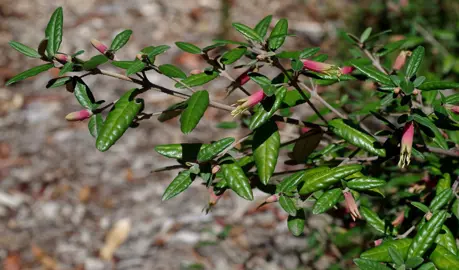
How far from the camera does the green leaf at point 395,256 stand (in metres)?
1.19

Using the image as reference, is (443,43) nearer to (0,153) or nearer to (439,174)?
(439,174)

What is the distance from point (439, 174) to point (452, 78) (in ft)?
5.70

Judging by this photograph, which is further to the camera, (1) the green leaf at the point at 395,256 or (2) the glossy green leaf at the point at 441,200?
(2) the glossy green leaf at the point at 441,200

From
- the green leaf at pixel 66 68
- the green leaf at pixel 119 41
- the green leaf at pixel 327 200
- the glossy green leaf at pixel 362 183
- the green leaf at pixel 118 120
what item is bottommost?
the green leaf at pixel 327 200

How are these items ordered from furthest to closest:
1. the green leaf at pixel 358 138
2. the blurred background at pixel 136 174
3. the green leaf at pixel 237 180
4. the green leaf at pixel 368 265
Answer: the blurred background at pixel 136 174 → the green leaf at pixel 358 138 → the green leaf at pixel 237 180 → the green leaf at pixel 368 265

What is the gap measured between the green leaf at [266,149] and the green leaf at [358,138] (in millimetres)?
188

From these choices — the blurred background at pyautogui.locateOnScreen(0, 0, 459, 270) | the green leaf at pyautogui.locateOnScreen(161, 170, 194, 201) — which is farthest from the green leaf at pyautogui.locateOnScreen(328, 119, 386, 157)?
the blurred background at pyautogui.locateOnScreen(0, 0, 459, 270)

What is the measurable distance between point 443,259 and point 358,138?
0.34 m

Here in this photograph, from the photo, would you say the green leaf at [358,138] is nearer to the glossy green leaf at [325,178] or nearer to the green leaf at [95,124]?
the glossy green leaf at [325,178]

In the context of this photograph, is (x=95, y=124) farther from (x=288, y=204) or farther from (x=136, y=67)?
(x=288, y=204)

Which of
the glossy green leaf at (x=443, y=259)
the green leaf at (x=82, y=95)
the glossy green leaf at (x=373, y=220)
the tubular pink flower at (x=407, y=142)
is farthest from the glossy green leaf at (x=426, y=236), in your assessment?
the green leaf at (x=82, y=95)

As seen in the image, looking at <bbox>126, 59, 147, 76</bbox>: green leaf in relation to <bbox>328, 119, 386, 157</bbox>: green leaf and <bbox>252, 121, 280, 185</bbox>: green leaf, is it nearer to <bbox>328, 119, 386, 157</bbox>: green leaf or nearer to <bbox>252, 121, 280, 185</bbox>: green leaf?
<bbox>252, 121, 280, 185</bbox>: green leaf

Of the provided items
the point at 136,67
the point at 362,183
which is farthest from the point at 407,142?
the point at 136,67

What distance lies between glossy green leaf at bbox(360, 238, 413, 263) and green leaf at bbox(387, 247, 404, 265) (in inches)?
2.3
